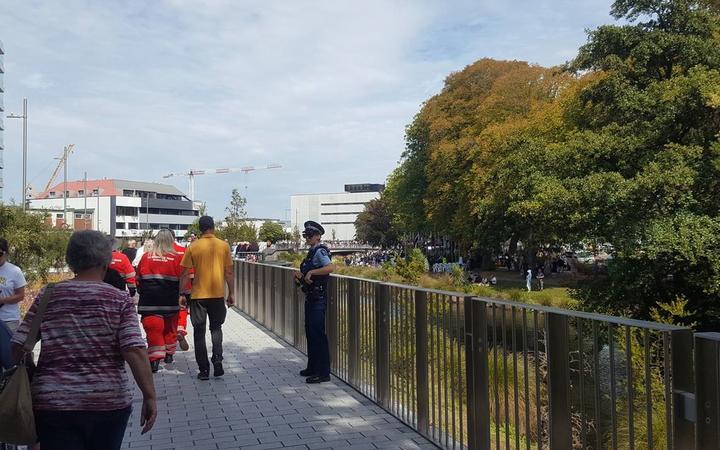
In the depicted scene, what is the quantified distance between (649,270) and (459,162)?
20.6 meters

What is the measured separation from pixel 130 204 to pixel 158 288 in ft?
423

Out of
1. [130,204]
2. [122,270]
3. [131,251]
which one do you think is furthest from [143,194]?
[122,270]

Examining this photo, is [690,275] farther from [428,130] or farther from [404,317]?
[428,130]

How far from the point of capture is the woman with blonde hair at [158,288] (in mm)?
7988

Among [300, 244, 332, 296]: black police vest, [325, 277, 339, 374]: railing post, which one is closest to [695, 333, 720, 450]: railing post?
[300, 244, 332, 296]: black police vest

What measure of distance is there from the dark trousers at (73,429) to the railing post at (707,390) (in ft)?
7.72

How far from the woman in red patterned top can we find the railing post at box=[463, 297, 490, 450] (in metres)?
2.14

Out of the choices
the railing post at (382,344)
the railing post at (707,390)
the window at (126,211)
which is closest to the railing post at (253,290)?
the railing post at (382,344)

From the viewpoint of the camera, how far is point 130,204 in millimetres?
130125

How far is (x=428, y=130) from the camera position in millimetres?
46719

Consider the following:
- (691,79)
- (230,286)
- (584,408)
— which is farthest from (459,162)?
(584,408)

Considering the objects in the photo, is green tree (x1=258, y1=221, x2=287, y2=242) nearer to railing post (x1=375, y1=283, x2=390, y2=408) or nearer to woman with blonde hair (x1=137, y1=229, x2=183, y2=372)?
woman with blonde hair (x1=137, y1=229, x2=183, y2=372)

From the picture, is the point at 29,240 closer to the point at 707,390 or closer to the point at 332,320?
the point at 332,320

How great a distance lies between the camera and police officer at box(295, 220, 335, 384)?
23.8 feet
